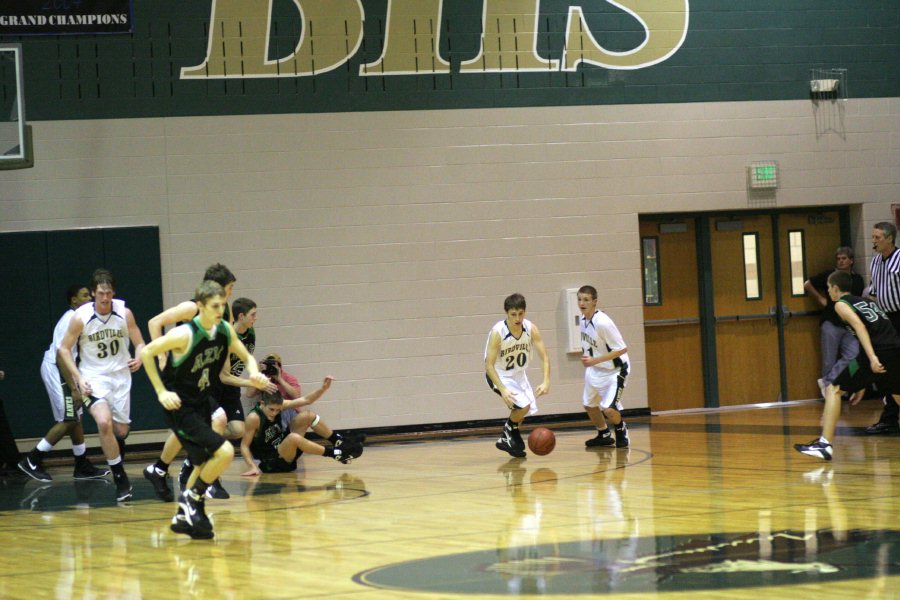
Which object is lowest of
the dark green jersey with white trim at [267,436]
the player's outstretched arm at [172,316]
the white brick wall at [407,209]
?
the dark green jersey with white trim at [267,436]

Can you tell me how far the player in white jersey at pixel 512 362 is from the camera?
1044 centimetres

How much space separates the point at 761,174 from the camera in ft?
45.9

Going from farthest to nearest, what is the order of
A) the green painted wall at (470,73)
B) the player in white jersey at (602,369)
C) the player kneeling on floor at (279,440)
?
the green painted wall at (470,73) → the player in white jersey at (602,369) → the player kneeling on floor at (279,440)

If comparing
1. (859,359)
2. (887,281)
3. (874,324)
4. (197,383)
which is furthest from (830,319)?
(197,383)

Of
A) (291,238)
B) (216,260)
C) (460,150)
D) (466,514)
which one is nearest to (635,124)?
(460,150)

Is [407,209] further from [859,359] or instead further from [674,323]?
[859,359]

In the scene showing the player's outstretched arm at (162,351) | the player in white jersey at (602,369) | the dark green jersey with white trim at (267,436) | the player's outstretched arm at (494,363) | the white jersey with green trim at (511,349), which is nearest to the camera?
the player's outstretched arm at (162,351)

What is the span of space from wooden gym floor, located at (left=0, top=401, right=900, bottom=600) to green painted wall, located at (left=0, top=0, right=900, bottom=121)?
14.2ft

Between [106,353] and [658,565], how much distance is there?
5.36 metres

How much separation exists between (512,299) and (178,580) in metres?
5.33

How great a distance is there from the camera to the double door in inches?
555

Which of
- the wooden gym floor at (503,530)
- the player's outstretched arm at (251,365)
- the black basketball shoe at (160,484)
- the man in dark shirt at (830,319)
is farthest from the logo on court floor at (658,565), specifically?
the man in dark shirt at (830,319)

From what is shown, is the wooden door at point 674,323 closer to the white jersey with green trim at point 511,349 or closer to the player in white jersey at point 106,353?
the white jersey with green trim at point 511,349

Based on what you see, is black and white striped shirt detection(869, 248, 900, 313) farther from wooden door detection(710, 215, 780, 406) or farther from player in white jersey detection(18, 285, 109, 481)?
player in white jersey detection(18, 285, 109, 481)
